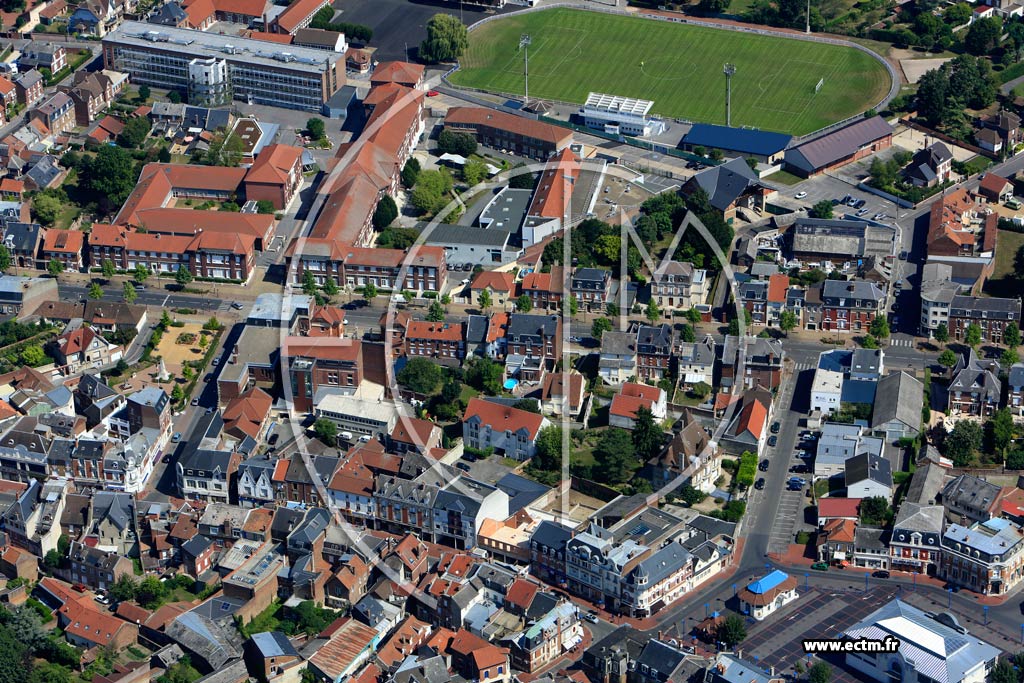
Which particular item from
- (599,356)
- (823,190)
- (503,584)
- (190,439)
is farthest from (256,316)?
(823,190)

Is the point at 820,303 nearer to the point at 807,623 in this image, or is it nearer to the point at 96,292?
the point at 807,623

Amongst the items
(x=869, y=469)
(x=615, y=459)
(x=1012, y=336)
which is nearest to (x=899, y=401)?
(x=869, y=469)

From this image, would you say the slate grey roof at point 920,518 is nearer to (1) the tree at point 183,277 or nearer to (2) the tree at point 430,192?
(2) the tree at point 430,192

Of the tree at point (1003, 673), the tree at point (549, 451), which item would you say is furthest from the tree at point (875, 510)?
the tree at point (549, 451)

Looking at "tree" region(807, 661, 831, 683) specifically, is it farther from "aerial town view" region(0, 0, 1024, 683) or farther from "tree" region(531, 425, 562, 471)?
"tree" region(531, 425, 562, 471)

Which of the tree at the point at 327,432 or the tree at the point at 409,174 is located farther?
the tree at the point at 409,174
